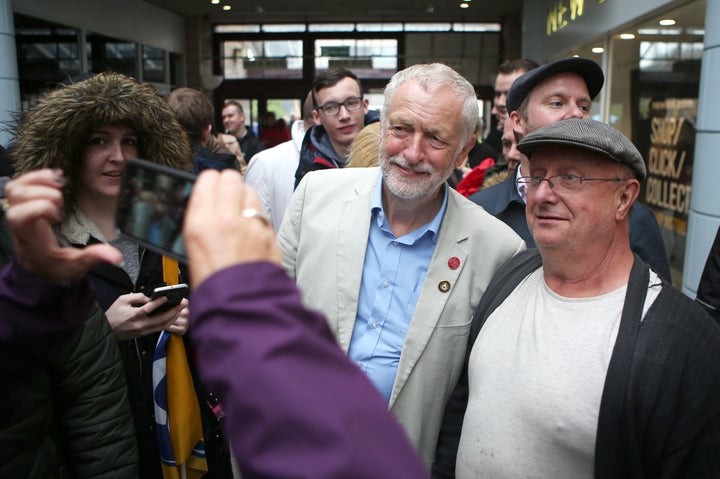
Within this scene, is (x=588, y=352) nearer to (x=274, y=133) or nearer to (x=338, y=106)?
(x=338, y=106)

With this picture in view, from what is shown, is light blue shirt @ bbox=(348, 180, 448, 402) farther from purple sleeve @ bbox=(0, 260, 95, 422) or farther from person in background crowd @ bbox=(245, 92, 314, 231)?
person in background crowd @ bbox=(245, 92, 314, 231)

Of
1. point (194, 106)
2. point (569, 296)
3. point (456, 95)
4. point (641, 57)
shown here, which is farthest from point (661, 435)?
point (641, 57)

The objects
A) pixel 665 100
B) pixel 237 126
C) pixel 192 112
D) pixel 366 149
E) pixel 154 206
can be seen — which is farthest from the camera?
pixel 237 126

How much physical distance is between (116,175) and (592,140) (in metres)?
1.59

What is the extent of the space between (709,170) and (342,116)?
2533mm

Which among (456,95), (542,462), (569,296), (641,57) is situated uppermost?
(641,57)

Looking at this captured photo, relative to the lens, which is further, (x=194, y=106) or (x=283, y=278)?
(x=194, y=106)

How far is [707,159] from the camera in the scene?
425 centimetres

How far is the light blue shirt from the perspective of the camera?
200 cm

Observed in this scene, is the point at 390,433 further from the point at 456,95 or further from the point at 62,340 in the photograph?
the point at 456,95

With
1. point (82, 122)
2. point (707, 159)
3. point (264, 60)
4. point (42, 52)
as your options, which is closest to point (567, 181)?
point (82, 122)

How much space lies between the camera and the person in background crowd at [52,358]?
94 cm

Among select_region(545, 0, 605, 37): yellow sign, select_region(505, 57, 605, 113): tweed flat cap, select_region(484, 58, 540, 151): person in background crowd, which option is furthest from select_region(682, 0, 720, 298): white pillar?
select_region(545, 0, 605, 37): yellow sign

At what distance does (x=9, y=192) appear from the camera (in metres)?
0.94
